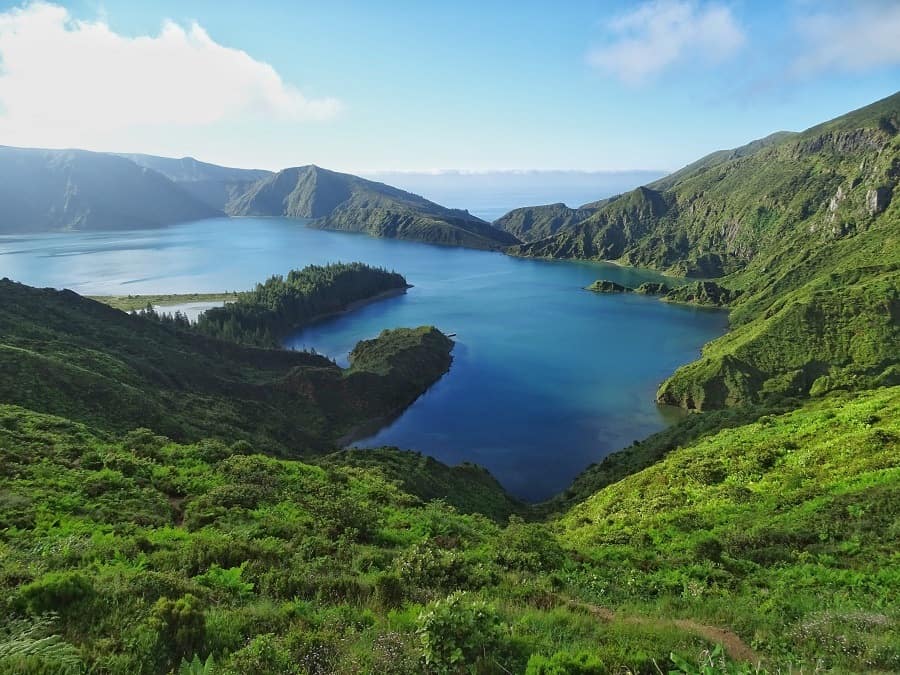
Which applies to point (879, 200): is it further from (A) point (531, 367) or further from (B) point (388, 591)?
(B) point (388, 591)

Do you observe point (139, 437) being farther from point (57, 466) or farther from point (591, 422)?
point (591, 422)

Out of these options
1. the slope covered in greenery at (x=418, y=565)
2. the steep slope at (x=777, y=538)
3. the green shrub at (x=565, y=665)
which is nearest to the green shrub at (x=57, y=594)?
the slope covered in greenery at (x=418, y=565)

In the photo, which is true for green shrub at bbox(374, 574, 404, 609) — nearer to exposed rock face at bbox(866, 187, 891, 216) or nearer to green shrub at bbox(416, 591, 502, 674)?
green shrub at bbox(416, 591, 502, 674)

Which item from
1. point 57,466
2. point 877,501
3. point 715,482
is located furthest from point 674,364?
point 57,466

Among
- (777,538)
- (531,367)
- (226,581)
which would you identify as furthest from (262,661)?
(531,367)

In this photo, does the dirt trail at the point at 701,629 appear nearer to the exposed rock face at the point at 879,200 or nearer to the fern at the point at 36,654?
the fern at the point at 36,654

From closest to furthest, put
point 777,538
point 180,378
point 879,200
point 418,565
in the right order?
point 418,565, point 777,538, point 180,378, point 879,200
